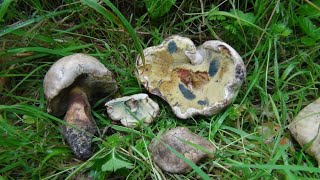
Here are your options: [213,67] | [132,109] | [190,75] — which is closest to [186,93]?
[190,75]

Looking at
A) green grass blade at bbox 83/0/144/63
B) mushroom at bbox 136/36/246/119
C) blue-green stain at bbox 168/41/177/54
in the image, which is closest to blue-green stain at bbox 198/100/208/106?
mushroom at bbox 136/36/246/119

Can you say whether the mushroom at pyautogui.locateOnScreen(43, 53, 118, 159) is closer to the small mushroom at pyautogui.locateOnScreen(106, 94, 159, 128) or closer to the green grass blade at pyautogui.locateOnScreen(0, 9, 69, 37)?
the small mushroom at pyautogui.locateOnScreen(106, 94, 159, 128)

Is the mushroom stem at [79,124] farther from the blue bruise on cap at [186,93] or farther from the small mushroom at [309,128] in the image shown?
the small mushroom at [309,128]

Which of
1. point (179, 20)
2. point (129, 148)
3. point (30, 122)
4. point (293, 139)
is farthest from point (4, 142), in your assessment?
point (293, 139)

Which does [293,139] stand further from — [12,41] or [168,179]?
[12,41]

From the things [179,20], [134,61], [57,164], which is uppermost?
[179,20]

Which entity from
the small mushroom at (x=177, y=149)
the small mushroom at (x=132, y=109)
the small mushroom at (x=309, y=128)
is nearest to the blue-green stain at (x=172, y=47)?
the small mushroom at (x=132, y=109)

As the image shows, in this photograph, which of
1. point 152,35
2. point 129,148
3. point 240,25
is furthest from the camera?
point 152,35
